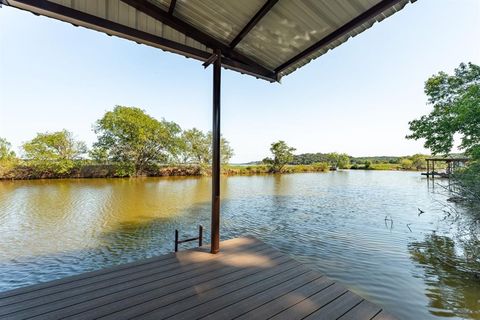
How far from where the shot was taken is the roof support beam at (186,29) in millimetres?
2021

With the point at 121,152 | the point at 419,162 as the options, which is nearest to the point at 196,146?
the point at 121,152

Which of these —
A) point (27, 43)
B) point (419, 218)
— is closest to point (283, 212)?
point (419, 218)

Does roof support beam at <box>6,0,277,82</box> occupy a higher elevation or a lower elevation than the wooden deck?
higher

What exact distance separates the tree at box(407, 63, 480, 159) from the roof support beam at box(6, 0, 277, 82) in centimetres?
1123

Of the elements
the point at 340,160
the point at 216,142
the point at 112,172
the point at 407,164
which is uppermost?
the point at 340,160

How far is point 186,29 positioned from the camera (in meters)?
2.32

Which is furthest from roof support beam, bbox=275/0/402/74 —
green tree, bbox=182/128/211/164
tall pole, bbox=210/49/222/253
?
green tree, bbox=182/128/211/164

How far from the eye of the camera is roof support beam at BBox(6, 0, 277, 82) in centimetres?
166

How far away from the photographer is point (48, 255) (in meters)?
4.43

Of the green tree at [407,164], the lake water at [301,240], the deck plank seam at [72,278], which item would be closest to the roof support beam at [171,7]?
the deck plank seam at [72,278]

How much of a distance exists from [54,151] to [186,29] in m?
23.5

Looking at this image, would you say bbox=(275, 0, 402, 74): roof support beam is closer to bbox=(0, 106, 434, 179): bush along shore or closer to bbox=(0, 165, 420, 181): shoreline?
bbox=(0, 106, 434, 179): bush along shore

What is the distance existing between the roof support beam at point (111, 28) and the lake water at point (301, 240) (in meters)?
4.08

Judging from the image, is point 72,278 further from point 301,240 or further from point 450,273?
point 450,273
